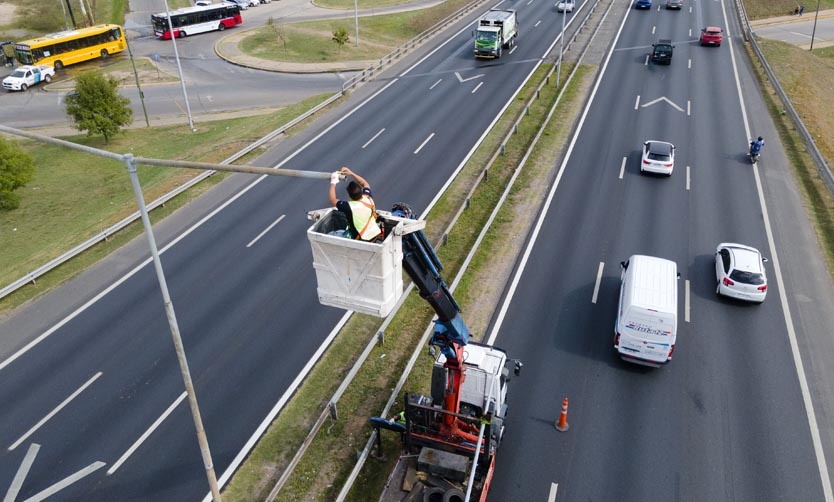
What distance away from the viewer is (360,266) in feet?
37.8

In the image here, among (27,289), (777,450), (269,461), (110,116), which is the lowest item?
(777,450)

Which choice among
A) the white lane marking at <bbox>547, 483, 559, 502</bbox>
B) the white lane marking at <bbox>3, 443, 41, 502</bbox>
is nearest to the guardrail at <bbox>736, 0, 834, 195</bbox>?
the white lane marking at <bbox>547, 483, 559, 502</bbox>

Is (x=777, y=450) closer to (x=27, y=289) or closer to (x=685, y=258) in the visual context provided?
(x=685, y=258)

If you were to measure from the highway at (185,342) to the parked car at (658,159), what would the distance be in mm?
10379

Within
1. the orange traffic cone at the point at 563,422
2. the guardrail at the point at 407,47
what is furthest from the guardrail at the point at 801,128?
→ the guardrail at the point at 407,47

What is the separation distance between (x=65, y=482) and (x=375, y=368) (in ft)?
31.4

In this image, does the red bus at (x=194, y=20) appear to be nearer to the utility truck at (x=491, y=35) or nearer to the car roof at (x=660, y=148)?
the utility truck at (x=491, y=35)

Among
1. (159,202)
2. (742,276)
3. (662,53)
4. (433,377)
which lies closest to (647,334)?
(742,276)

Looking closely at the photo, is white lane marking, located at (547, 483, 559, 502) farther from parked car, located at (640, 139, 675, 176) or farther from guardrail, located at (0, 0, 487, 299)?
guardrail, located at (0, 0, 487, 299)

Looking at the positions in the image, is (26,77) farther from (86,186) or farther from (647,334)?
(647,334)

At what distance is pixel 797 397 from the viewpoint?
1948 cm

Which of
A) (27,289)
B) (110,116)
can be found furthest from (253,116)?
(27,289)

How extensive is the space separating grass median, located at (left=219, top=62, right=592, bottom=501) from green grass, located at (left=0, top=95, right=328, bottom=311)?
14027 mm

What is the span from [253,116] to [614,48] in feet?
112
